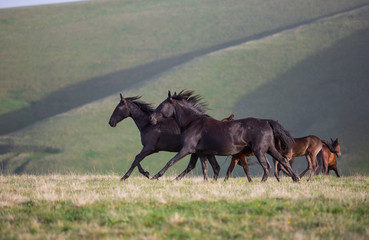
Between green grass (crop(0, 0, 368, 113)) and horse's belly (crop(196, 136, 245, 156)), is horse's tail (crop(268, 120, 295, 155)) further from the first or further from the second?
green grass (crop(0, 0, 368, 113))

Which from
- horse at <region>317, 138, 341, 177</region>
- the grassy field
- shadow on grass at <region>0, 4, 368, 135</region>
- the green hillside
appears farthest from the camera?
shadow on grass at <region>0, 4, 368, 135</region>

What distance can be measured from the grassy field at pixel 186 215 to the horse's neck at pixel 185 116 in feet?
9.38

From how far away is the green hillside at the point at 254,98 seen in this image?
4597 cm

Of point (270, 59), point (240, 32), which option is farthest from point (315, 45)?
point (240, 32)

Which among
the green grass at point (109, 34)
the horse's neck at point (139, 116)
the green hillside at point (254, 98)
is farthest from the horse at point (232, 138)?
the green grass at point (109, 34)

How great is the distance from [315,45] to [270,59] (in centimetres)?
629

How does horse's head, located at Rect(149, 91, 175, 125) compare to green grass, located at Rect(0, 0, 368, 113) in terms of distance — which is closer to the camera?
horse's head, located at Rect(149, 91, 175, 125)

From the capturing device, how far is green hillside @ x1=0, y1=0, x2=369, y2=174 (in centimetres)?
4597

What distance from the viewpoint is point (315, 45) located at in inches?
2469

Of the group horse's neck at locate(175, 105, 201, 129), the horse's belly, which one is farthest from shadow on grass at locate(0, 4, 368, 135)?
the horse's belly

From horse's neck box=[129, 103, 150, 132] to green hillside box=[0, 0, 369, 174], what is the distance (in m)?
27.7

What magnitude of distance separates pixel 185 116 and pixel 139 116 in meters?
2.07

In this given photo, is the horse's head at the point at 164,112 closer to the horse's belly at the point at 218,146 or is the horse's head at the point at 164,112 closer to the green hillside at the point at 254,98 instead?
the horse's belly at the point at 218,146

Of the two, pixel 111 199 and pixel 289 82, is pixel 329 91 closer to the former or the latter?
pixel 289 82
